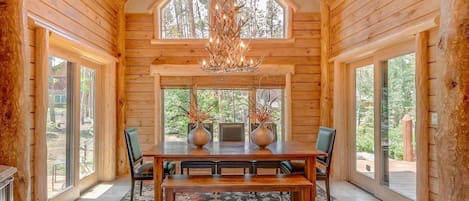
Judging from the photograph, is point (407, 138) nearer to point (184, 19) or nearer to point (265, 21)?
point (265, 21)

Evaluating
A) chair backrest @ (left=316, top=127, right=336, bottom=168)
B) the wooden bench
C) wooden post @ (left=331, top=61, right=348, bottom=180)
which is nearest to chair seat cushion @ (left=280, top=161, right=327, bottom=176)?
chair backrest @ (left=316, top=127, right=336, bottom=168)

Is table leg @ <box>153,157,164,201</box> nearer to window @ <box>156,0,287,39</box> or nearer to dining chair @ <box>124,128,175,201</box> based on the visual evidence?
dining chair @ <box>124,128,175,201</box>

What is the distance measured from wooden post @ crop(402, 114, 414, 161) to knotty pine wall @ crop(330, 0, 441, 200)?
509mm

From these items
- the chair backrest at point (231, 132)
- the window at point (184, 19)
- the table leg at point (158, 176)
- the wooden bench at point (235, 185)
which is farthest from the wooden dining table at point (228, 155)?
the window at point (184, 19)

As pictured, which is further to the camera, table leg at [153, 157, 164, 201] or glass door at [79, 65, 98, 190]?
glass door at [79, 65, 98, 190]

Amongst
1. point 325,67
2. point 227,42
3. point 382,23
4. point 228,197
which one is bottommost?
point 228,197

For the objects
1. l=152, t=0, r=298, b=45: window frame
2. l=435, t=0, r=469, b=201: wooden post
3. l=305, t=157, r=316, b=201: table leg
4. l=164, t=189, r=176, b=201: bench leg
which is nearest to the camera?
l=435, t=0, r=469, b=201: wooden post

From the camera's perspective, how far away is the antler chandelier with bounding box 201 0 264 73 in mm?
3805

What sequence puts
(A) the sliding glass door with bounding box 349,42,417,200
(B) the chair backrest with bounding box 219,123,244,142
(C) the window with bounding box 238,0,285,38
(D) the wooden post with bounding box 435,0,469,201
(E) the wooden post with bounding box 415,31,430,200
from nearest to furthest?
(D) the wooden post with bounding box 435,0,469,201 → (E) the wooden post with bounding box 415,31,430,200 → (A) the sliding glass door with bounding box 349,42,417,200 → (B) the chair backrest with bounding box 219,123,244,142 → (C) the window with bounding box 238,0,285,38

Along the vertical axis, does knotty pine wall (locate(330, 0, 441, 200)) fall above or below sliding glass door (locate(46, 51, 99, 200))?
above

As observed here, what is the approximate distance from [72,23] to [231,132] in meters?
2.43

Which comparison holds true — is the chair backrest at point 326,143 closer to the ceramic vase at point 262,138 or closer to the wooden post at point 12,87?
the ceramic vase at point 262,138

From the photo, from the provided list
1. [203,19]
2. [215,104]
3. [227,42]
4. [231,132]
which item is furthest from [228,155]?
[203,19]

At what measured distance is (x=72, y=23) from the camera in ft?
12.9
